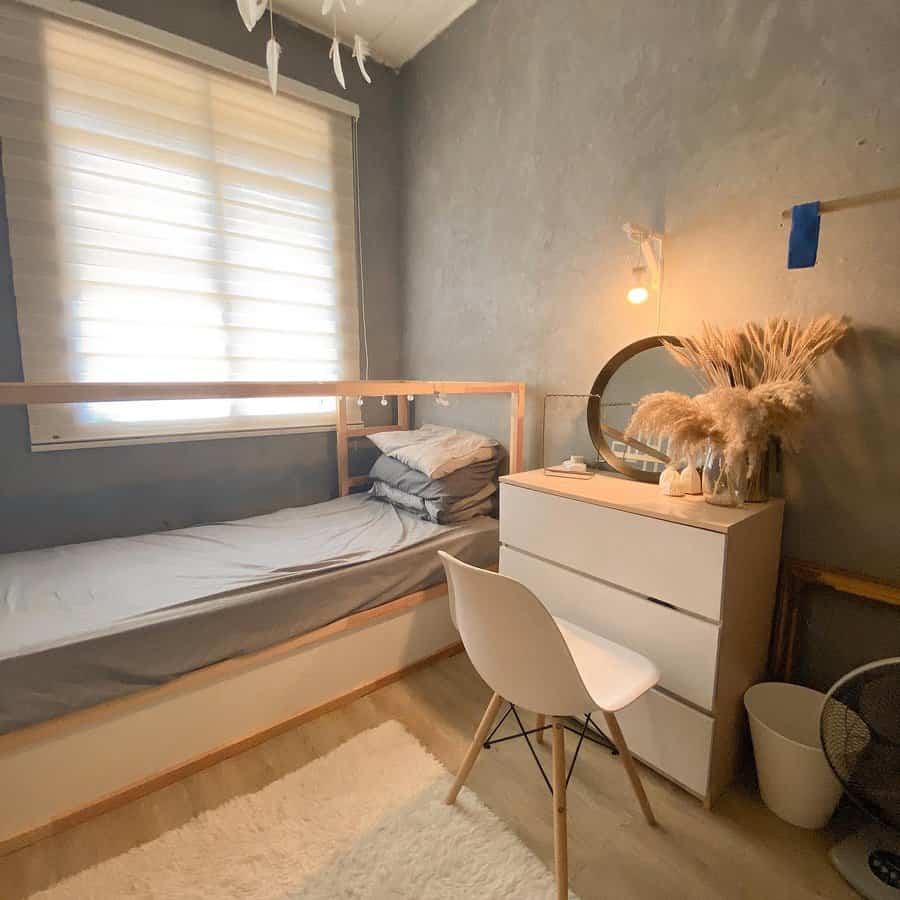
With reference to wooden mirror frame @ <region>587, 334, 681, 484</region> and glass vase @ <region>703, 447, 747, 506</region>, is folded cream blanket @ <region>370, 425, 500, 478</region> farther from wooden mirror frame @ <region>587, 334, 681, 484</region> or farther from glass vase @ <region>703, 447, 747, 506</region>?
glass vase @ <region>703, 447, 747, 506</region>

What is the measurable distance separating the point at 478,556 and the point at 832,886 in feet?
4.61

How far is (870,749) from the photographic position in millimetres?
1099

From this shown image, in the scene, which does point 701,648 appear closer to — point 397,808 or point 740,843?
point 740,843

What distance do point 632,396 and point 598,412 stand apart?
0.16 meters

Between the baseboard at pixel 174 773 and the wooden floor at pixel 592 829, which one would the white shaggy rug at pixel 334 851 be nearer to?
the wooden floor at pixel 592 829

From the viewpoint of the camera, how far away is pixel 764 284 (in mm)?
1560

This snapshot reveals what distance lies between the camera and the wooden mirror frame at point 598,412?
5.93 feet

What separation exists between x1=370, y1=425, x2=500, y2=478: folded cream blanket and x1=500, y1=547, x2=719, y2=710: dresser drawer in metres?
0.66

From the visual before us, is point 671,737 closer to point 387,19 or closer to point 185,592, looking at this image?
point 185,592

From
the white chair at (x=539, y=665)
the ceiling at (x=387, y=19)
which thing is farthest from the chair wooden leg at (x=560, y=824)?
the ceiling at (x=387, y=19)

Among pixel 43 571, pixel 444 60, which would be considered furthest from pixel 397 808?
pixel 444 60

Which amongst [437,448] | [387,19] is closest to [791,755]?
[437,448]

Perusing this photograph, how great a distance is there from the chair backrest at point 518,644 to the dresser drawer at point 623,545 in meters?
0.44

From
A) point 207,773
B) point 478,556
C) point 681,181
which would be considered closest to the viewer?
point 207,773
